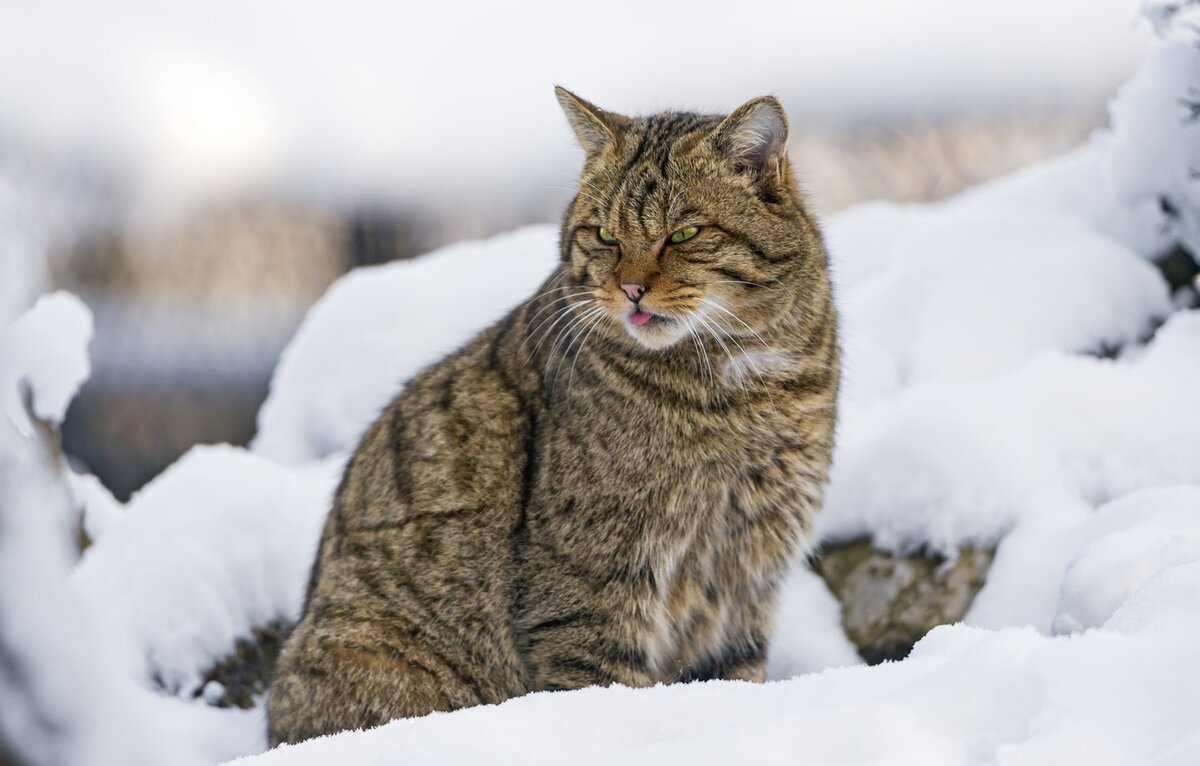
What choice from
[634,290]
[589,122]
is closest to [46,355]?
[589,122]

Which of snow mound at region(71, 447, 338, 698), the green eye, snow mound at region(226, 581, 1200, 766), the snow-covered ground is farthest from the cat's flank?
snow mound at region(71, 447, 338, 698)

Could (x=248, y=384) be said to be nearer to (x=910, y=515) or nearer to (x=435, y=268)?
(x=435, y=268)

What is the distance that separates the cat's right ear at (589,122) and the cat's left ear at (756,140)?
1.08 feet

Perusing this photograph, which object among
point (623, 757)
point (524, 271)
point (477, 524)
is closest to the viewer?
point (623, 757)

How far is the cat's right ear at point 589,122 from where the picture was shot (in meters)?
2.97

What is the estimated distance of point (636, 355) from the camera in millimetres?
2871

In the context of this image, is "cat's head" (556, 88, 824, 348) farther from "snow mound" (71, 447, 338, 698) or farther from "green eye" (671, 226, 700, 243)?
A: "snow mound" (71, 447, 338, 698)

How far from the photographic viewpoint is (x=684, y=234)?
2760mm

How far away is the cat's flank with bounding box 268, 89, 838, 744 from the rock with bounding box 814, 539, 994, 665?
73 centimetres

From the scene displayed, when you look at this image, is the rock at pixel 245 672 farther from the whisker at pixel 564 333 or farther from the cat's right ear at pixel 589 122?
the cat's right ear at pixel 589 122

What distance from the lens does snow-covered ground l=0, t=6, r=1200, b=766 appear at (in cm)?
155

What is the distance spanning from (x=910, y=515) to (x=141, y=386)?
5306 millimetres

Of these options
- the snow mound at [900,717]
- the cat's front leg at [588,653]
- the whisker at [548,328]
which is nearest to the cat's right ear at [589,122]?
the whisker at [548,328]

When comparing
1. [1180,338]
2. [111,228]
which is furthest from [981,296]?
[111,228]
